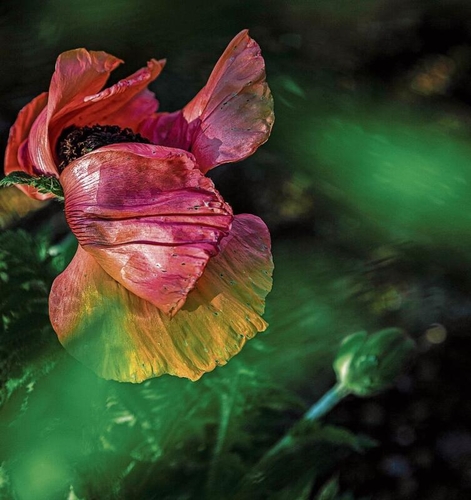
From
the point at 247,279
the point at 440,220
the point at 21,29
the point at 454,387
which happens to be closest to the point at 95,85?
the point at 247,279

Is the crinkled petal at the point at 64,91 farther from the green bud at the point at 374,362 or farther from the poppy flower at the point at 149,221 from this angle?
the green bud at the point at 374,362

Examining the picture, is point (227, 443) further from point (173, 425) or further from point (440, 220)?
point (440, 220)

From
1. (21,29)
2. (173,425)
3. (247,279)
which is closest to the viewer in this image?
(247,279)

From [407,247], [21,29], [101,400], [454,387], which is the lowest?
[454,387]

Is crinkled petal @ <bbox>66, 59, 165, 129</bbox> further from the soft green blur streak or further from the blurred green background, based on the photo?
the soft green blur streak

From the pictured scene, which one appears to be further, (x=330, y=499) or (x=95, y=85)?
(x=330, y=499)
